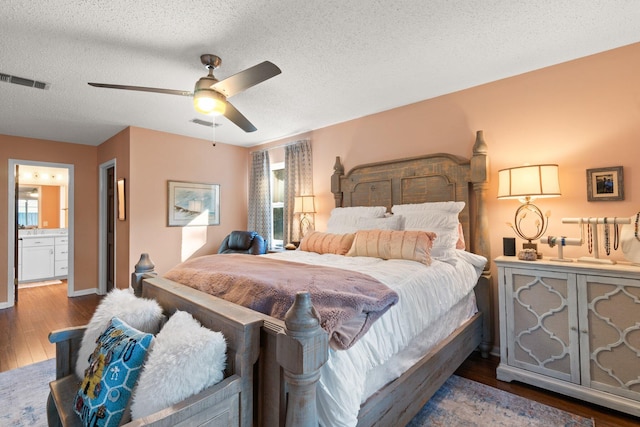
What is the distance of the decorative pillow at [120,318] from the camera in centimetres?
143

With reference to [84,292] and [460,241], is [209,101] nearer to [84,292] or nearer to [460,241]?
[460,241]

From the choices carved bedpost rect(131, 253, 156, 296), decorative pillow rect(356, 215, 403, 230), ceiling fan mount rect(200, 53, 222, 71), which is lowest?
carved bedpost rect(131, 253, 156, 296)

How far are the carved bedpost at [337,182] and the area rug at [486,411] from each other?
2.37 m

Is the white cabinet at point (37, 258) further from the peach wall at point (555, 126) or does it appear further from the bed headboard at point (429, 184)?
the peach wall at point (555, 126)

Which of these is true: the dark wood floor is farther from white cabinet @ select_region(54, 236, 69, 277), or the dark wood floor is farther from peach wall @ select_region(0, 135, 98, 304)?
white cabinet @ select_region(54, 236, 69, 277)

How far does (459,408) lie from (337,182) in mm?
2667

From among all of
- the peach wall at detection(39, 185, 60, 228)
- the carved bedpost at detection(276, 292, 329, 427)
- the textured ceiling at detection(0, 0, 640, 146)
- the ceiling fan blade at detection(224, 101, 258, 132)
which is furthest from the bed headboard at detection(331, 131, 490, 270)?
the peach wall at detection(39, 185, 60, 228)

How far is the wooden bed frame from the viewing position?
3.26 ft

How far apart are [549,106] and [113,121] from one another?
4.81 m

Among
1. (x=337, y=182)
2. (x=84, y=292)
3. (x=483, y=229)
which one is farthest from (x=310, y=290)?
(x=84, y=292)

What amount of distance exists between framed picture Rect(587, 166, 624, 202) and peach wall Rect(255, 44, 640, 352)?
1.7 inches

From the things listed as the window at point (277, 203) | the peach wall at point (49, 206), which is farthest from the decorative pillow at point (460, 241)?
the peach wall at point (49, 206)

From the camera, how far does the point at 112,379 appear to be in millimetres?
1108

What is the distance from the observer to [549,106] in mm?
2525
